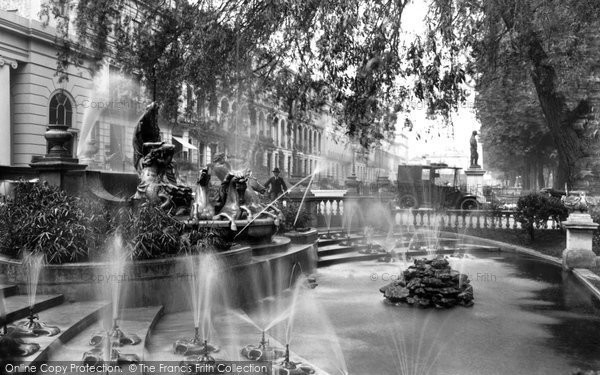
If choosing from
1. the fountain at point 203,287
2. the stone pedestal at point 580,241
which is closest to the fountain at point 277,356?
the fountain at point 203,287

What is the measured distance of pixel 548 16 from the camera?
12312 mm

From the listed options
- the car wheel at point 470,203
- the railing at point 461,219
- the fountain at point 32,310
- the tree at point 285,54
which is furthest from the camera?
the car wheel at point 470,203

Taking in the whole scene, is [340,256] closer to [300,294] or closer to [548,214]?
[300,294]

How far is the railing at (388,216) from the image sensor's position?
19208 mm

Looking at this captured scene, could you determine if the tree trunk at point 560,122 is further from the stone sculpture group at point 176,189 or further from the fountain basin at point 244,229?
the stone sculpture group at point 176,189

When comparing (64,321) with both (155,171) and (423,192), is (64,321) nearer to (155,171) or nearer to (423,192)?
(155,171)

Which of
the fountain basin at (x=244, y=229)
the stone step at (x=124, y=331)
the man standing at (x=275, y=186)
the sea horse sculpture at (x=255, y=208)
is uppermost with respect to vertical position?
the man standing at (x=275, y=186)

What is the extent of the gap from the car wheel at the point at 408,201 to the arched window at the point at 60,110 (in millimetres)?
17517

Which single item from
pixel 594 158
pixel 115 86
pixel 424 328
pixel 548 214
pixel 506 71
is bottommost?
pixel 424 328

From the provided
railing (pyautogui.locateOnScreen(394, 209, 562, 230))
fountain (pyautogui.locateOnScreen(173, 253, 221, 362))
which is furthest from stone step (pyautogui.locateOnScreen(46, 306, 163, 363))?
railing (pyautogui.locateOnScreen(394, 209, 562, 230))

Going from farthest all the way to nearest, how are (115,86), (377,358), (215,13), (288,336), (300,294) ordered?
(115,86)
(215,13)
(300,294)
(288,336)
(377,358)

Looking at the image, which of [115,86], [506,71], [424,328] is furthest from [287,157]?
[424,328]

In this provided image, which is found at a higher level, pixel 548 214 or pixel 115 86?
pixel 115 86

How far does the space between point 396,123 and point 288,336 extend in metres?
9.12
